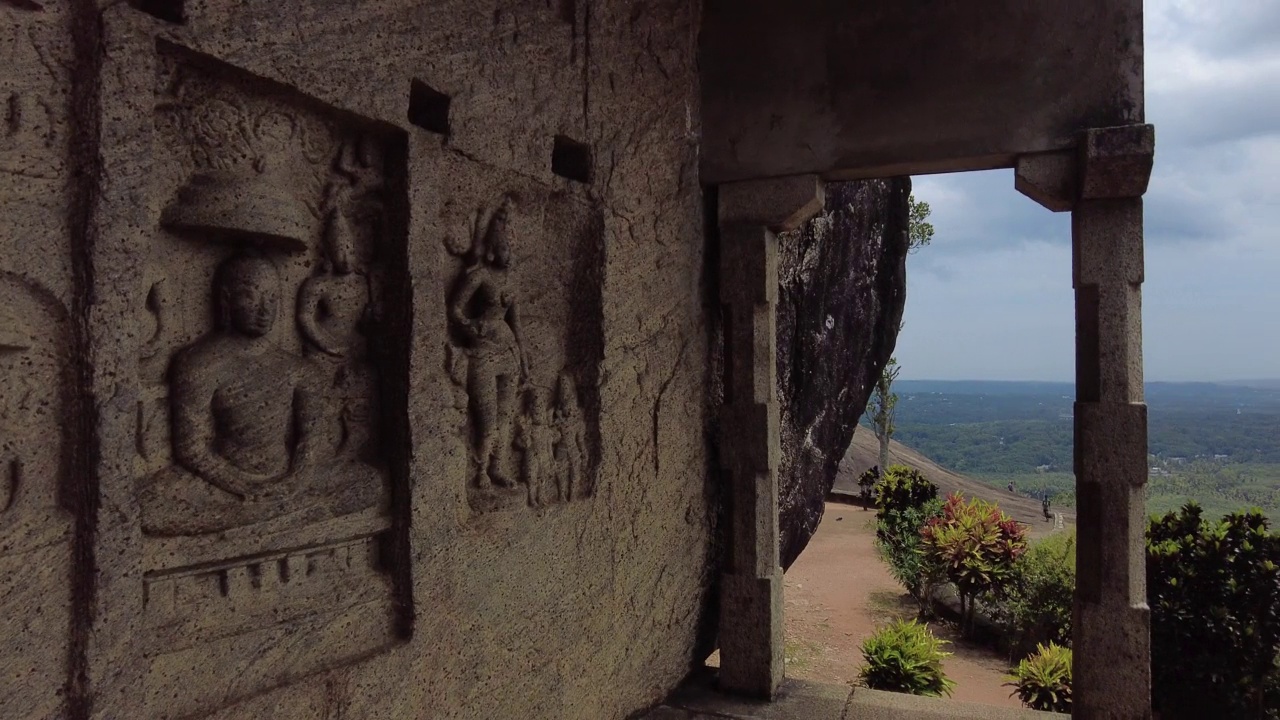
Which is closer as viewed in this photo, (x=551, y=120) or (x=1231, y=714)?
(x=551, y=120)

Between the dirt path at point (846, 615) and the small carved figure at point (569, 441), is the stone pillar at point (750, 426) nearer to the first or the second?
the small carved figure at point (569, 441)

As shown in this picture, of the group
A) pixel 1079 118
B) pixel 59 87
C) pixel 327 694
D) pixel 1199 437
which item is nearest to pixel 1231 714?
pixel 1079 118

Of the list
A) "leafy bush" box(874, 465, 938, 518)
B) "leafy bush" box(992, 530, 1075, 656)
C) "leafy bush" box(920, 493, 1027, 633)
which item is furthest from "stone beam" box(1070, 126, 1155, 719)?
"leafy bush" box(874, 465, 938, 518)

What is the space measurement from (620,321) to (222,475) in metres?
1.91

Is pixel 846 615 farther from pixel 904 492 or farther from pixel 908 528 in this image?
pixel 904 492

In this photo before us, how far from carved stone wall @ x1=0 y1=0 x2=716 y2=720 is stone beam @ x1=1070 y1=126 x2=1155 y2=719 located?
1.93 metres

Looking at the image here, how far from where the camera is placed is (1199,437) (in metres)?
45.8

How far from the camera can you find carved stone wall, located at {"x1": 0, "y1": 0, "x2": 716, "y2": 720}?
1.89 m

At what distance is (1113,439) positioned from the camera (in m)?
3.61

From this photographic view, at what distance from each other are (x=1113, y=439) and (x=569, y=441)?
249cm

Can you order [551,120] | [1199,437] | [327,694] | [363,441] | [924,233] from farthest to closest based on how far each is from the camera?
[1199,437], [924,233], [551,120], [363,441], [327,694]

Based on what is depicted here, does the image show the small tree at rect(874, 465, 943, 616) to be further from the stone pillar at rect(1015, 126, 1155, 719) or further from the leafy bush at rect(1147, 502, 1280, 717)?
the stone pillar at rect(1015, 126, 1155, 719)

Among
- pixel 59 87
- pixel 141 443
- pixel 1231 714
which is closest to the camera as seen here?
pixel 59 87

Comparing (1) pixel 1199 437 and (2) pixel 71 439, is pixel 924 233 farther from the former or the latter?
(1) pixel 1199 437
